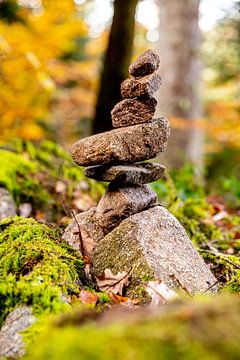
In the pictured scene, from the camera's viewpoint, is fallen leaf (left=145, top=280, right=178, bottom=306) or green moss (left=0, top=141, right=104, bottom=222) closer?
fallen leaf (left=145, top=280, right=178, bottom=306)

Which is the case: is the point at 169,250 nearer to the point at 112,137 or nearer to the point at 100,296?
the point at 100,296

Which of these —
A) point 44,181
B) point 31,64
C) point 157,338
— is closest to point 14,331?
point 157,338

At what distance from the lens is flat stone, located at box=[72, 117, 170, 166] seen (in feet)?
8.12

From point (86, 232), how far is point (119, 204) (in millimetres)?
280

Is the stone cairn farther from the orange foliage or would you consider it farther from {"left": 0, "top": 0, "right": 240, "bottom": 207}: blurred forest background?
the orange foliage

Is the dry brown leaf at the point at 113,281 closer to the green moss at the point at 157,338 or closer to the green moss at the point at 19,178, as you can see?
the green moss at the point at 157,338

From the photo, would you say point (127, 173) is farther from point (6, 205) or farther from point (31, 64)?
point (31, 64)

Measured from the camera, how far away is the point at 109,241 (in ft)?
8.02

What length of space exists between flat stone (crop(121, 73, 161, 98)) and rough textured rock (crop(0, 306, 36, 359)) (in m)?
1.39

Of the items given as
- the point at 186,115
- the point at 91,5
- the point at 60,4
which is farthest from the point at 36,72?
the point at 91,5

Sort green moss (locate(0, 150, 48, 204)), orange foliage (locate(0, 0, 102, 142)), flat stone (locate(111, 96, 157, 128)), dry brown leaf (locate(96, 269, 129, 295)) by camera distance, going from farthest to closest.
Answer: orange foliage (locate(0, 0, 102, 142))
green moss (locate(0, 150, 48, 204))
flat stone (locate(111, 96, 157, 128))
dry brown leaf (locate(96, 269, 129, 295))

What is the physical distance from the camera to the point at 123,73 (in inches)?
291

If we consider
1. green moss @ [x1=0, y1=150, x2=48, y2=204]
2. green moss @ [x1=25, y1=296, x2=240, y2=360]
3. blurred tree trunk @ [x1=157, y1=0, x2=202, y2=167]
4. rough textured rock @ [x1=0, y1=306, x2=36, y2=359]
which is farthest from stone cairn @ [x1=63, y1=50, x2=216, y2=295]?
blurred tree trunk @ [x1=157, y1=0, x2=202, y2=167]

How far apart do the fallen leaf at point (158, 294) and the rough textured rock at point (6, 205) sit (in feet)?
7.19
